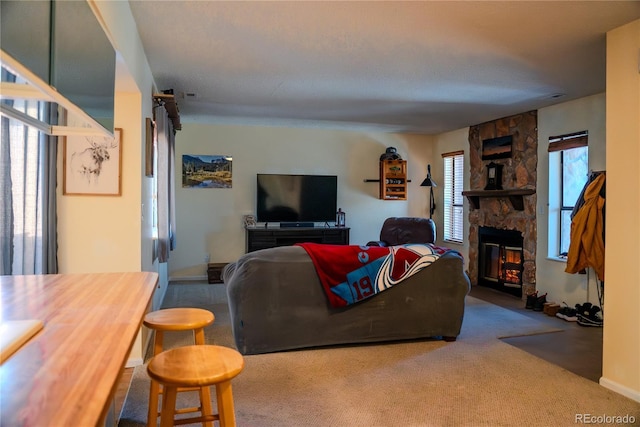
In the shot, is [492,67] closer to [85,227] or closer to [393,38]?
[393,38]

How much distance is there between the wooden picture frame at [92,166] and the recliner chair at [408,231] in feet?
13.4

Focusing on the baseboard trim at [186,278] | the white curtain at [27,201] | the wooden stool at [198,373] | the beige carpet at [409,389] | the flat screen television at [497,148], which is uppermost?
the flat screen television at [497,148]

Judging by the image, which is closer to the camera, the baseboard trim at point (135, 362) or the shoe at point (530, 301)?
the baseboard trim at point (135, 362)

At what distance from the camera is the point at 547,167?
17.9 ft

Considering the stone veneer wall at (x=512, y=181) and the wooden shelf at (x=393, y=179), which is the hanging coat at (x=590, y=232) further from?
the wooden shelf at (x=393, y=179)

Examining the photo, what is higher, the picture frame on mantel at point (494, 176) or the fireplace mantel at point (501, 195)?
the picture frame on mantel at point (494, 176)

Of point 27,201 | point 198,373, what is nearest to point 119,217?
point 27,201

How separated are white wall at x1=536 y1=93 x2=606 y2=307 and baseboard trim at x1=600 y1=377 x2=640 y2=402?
6.66ft

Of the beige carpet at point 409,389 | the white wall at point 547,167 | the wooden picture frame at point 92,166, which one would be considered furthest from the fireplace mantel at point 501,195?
A: the wooden picture frame at point 92,166

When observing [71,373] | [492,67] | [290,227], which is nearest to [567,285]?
[492,67]

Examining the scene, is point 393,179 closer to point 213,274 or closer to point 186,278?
point 213,274

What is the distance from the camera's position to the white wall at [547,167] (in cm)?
478

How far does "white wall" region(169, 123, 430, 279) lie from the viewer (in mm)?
6855

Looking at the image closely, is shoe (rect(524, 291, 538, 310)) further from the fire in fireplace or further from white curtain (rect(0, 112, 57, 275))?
white curtain (rect(0, 112, 57, 275))
